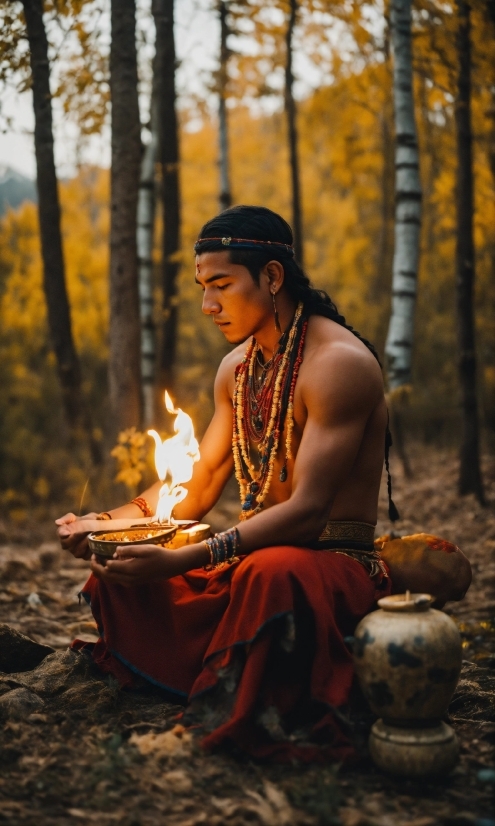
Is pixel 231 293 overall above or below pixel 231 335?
above

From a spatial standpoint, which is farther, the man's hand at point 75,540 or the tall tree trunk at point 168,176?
the tall tree trunk at point 168,176

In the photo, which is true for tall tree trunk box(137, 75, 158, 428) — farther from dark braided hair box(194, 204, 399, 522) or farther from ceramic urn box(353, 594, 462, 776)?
ceramic urn box(353, 594, 462, 776)

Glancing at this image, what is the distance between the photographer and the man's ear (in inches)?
139

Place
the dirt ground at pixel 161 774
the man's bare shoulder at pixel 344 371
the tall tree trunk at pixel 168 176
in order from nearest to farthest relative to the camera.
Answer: the dirt ground at pixel 161 774, the man's bare shoulder at pixel 344 371, the tall tree trunk at pixel 168 176

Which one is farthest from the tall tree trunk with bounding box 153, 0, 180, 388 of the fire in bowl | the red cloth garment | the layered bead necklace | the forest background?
the red cloth garment

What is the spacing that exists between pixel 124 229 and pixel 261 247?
125 inches

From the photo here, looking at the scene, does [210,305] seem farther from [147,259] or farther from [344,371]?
[147,259]

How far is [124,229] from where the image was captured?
254 inches

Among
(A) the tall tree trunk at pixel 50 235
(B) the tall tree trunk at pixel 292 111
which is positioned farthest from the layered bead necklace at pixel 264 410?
(B) the tall tree trunk at pixel 292 111

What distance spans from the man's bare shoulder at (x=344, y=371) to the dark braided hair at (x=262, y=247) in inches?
3.9

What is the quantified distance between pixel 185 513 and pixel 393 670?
1475 millimetres

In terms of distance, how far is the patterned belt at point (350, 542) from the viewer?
11.1 ft

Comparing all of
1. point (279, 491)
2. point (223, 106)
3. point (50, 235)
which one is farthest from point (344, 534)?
point (223, 106)

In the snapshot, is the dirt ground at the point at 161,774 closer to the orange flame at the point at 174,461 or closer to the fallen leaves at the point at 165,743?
the fallen leaves at the point at 165,743
